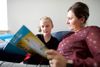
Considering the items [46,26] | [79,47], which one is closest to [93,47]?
[79,47]

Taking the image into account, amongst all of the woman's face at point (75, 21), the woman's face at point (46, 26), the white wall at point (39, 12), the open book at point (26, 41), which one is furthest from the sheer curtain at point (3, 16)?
the open book at point (26, 41)

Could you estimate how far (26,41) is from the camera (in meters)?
0.99

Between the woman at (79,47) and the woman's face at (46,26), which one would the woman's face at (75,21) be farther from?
the woman's face at (46,26)

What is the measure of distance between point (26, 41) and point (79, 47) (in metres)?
0.34

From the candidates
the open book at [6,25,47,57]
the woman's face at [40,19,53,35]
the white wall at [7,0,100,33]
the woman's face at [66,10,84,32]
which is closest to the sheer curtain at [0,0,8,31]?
the white wall at [7,0,100,33]

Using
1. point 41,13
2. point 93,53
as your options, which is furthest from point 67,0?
point 93,53

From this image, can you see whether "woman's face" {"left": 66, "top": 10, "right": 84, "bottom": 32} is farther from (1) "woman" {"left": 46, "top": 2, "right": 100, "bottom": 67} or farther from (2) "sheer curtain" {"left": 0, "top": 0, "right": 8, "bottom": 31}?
(2) "sheer curtain" {"left": 0, "top": 0, "right": 8, "bottom": 31}

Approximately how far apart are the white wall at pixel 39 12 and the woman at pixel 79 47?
52.8 inches

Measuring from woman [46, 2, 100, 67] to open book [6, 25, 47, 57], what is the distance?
0.11 metres

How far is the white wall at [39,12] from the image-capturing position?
2693 mm

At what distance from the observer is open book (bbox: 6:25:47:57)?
0.98m

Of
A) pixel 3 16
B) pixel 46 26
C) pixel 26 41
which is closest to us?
pixel 26 41

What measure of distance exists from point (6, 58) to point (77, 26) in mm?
627

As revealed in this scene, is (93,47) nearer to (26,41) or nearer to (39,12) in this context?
(26,41)
